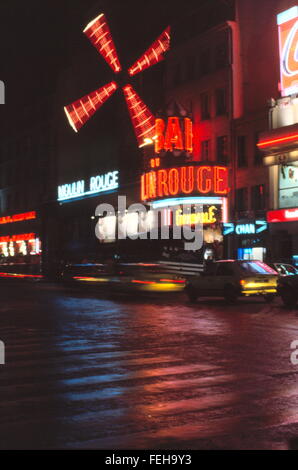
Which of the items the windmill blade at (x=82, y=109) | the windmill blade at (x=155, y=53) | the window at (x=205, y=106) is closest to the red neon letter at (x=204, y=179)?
the window at (x=205, y=106)

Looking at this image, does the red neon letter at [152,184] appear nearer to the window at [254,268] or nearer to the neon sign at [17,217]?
the window at [254,268]

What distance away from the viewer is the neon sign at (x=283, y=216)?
35.7m

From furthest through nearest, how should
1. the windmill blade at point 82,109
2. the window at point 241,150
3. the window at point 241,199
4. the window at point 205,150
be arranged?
1. the windmill blade at point 82,109
2. the window at point 205,150
3. the window at point 241,150
4. the window at point 241,199

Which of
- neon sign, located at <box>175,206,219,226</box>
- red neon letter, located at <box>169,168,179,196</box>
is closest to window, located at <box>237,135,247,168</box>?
neon sign, located at <box>175,206,219,226</box>

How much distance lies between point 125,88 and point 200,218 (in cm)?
1471

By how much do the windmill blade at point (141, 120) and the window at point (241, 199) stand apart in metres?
9.98

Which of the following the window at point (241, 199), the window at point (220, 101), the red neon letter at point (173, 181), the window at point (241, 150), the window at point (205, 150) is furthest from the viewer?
the window at point (205, 150)

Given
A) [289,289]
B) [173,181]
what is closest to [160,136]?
[173,181]

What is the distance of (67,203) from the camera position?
6675cm

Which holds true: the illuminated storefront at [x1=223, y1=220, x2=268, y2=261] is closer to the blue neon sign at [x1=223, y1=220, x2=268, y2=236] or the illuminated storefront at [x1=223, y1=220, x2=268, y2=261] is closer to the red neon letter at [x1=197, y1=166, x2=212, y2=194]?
the blue neon sign at [x1=223, y1=220, x2=268, y2=236]

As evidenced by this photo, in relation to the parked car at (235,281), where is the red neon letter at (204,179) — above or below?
above

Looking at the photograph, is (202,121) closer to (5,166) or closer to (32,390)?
(32,390)

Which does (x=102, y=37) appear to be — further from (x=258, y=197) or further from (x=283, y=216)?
(x=283, y=216)
